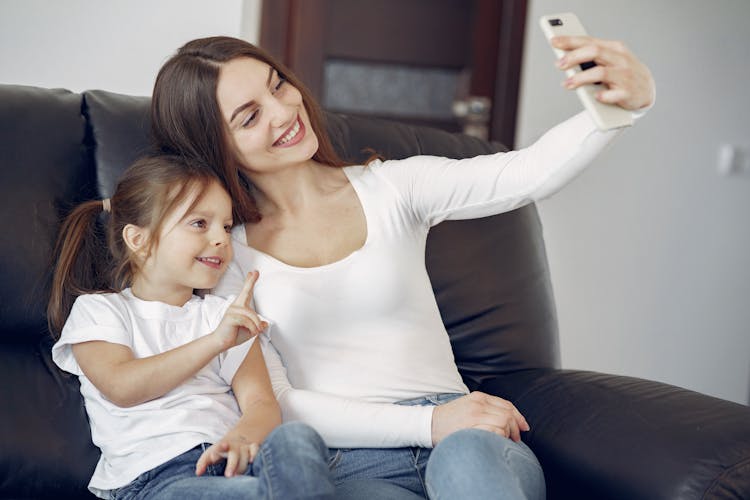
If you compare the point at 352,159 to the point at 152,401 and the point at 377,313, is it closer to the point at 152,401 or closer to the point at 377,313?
the point at 377,313

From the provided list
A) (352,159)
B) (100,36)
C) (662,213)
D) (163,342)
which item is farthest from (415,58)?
(163,342)

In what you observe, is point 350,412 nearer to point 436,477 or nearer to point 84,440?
point 436,477

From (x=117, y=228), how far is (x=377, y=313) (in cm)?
45

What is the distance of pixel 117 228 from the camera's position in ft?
4.78

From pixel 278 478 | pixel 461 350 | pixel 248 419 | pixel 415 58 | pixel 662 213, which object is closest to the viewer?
pixel 278 478

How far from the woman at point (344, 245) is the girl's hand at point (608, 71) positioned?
0.11 metres

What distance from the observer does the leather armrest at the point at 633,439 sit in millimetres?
1241

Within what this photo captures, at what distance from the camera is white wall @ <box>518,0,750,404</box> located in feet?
10.1

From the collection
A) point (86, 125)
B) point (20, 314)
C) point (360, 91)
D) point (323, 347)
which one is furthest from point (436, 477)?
point (360, 91)

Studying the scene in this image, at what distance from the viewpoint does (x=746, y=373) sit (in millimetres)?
3346

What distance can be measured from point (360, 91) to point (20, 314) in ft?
5.83

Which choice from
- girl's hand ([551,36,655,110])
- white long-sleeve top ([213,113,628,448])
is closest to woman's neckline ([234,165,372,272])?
white long-sleeve top ([213,113,628,448])

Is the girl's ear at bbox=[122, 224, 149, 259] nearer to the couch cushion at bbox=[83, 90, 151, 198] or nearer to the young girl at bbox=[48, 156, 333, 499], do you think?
the young girl at bbox=[48, 156, 333, 499]

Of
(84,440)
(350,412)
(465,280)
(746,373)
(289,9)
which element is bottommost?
(746,373)
